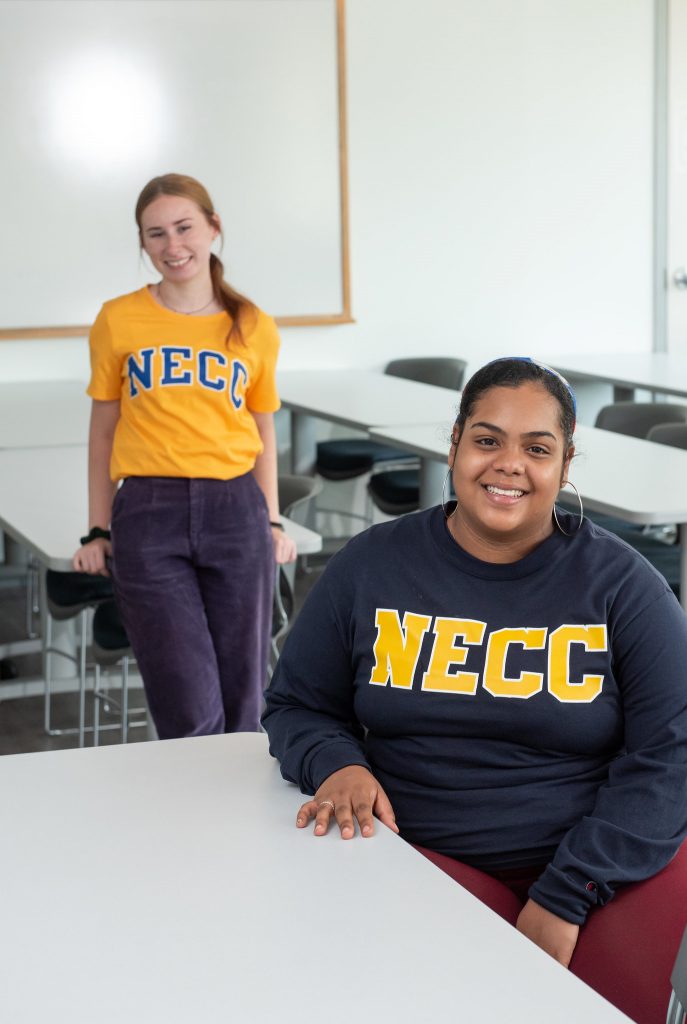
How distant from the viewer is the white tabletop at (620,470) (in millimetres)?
3240

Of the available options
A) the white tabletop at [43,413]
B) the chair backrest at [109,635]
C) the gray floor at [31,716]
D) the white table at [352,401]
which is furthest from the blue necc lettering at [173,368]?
the white table at [352,401]

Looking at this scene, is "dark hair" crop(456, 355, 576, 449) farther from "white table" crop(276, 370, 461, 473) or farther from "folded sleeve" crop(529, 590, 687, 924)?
"white table" crop(276, 370, 461, 473)

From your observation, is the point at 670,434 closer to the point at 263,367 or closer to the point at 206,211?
the point at 263,367

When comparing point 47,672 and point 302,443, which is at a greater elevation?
point 302,443

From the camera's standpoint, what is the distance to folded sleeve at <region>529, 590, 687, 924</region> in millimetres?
1538

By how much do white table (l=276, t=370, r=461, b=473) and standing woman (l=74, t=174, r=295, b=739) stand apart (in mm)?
1824

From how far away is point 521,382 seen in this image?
173 centimetres

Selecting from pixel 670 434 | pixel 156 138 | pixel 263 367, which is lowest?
pixel 670 434

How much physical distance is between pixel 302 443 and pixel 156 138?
147 cm

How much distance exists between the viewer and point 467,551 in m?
1.75

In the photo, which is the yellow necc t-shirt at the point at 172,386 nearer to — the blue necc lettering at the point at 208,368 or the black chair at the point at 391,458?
the blue necc lettering at the point at 208,368

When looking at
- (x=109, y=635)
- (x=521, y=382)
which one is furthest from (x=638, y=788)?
(x=109, y=635)

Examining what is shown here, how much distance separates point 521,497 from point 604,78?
217 inches

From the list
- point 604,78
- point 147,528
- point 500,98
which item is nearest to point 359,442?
point 500,98
